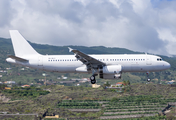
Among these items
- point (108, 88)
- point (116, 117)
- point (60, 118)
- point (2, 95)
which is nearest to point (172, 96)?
point (108, 88)

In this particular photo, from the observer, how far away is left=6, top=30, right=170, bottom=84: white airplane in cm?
5510

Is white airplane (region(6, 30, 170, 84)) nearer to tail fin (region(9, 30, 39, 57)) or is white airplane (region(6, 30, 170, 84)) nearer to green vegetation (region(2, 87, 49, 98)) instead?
tail fin (region(9, 30, 39, 57))

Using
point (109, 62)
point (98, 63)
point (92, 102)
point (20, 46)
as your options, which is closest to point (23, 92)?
point (92, 102)

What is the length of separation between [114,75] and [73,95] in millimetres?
91443

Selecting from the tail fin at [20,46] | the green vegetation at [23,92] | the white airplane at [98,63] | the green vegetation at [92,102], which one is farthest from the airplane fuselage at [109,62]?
the green vegetation at [23,92]

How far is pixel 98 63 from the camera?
55250mm

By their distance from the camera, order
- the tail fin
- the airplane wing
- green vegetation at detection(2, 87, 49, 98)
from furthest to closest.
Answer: green vegetation at detection(2, 87, 49, 98) → the tail fin → the airplane wing

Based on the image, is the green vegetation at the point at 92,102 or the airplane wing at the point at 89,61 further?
the green vegetation at the point at 92,102

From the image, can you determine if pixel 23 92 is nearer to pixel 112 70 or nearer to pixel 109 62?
pixel 109 62

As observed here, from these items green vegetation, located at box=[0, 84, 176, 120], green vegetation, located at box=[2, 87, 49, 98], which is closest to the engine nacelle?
green vegetation, located at box=[0, 84, 176, 120]

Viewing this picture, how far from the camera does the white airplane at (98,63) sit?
55.1m

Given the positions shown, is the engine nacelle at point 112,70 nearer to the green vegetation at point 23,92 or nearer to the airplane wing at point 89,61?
the airplane wing at point 89,61

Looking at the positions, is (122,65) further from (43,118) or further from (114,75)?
(43,118)

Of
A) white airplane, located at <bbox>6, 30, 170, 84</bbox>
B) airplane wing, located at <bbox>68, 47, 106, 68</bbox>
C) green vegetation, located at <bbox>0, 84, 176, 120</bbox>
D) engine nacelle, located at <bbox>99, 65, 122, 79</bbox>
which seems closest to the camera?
airplane wing, located at <bbox>68, 47, 106, 68</bbox>
